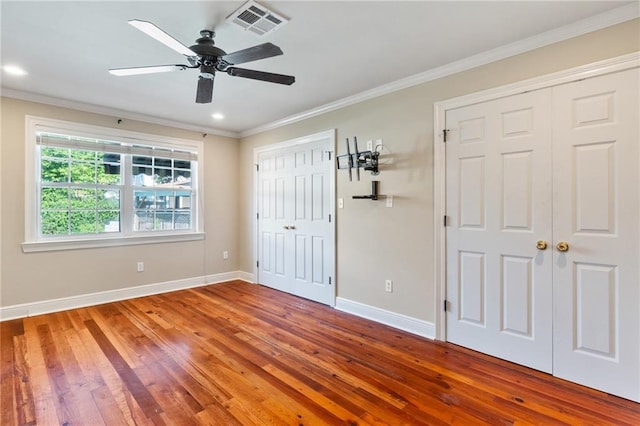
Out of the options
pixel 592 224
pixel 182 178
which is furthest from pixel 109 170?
pixel 592 224

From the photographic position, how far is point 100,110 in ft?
13.0

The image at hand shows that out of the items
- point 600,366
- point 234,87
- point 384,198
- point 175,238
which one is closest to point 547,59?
point 384,198

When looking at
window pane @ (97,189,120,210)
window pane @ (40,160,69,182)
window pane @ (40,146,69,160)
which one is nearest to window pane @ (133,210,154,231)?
window pane @ (97,189,120,210)

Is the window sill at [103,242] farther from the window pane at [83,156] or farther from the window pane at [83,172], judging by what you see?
the window pane at [83,156]

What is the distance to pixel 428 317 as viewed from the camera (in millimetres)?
2934

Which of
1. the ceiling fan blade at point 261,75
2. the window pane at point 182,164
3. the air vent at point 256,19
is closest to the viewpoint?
the air vent at point 256,19

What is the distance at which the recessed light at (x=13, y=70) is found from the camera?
111 inches

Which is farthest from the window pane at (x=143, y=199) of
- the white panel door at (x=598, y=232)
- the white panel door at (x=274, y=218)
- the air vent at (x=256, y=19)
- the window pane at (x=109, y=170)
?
the white panel door at (x=598, y=232)

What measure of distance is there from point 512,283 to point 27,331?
459cm

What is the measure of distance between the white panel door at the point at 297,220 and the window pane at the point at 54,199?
8.16ft

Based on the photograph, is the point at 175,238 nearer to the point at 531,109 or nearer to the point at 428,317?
the point at 428,317

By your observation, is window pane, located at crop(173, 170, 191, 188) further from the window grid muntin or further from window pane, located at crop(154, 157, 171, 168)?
window pane, located at crop(154, 157, 171, 168)

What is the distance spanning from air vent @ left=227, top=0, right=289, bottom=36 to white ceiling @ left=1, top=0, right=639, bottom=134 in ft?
0.14

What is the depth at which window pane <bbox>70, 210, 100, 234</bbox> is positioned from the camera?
3.88 m
